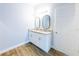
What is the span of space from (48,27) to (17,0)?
0.59 m

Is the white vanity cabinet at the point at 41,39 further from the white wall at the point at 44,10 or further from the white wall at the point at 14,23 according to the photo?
the white wall at the point at 44,10

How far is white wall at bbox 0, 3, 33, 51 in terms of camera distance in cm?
127

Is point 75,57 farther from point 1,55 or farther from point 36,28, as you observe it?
point 1,55

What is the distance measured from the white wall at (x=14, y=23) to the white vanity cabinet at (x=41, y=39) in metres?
0.09

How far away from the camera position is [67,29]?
132 centimetres

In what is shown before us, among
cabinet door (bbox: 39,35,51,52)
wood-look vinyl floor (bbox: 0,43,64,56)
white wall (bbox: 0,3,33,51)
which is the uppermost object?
white wall (bbox: 0,3,33,51)

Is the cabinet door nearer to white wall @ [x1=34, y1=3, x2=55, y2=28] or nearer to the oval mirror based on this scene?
the oval mirror

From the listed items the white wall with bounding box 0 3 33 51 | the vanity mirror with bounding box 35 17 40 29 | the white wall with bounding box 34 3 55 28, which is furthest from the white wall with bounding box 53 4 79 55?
the white wall with bounding box 0 3 33 51

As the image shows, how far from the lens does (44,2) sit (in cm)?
133

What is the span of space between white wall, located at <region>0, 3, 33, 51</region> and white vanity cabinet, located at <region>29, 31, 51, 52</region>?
94 millimetres

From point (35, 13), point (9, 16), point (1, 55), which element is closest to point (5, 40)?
point (1, 55)

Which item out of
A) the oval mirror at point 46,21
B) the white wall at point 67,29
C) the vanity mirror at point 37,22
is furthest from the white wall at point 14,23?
the white wall at point 67,29

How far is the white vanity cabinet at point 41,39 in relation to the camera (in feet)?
4.44

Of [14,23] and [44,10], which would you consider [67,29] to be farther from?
[14,23]
